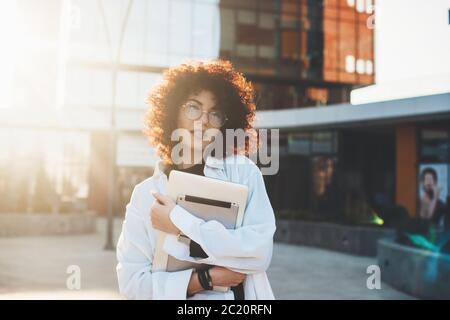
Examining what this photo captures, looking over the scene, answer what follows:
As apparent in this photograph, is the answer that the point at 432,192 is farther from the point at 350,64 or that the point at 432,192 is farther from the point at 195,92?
the point at 350,64

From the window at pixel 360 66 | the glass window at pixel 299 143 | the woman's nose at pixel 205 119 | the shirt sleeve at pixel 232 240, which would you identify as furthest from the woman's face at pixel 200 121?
the window at pixel 360 66

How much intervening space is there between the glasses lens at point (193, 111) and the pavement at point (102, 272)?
20.5 feet

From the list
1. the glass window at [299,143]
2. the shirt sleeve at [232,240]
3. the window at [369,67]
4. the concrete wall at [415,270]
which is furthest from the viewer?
the window at [369,67]

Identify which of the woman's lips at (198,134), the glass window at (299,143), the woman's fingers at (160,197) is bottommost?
the woman's fingers at (160,197)

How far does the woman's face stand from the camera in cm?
210

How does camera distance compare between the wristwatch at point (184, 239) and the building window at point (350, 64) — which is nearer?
the wristwatch at point (184, 239)

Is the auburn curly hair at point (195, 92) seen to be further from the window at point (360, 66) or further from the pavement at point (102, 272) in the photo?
the window at point (360, 66)

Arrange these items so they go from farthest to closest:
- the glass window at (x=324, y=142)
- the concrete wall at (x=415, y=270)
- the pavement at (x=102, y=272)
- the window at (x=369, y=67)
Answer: the window at (x=369, y=67), the glass window at (x=324, y=142), the pavement at (x=102, y=272), the concrete wall at (x=415, y=270)

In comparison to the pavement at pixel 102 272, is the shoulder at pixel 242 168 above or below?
above

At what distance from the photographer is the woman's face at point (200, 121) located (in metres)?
2.10

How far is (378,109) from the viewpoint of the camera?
669 inches
